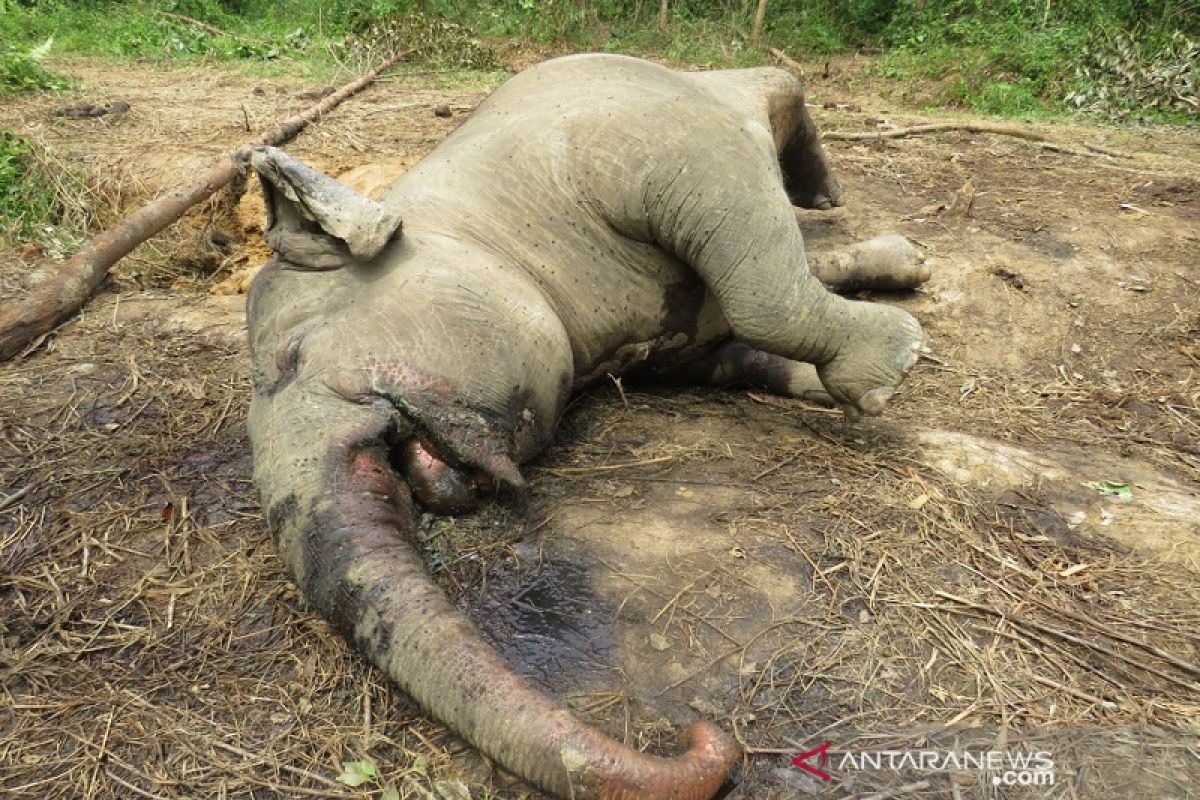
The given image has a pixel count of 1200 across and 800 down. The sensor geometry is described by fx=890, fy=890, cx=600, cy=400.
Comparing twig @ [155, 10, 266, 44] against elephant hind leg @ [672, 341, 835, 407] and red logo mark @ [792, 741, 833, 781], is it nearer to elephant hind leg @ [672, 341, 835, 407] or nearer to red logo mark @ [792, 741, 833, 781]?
elephant hind leg @ [672, 341, 835, 407]

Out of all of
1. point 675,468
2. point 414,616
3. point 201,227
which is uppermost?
point 414,616

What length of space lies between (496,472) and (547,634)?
487 mm

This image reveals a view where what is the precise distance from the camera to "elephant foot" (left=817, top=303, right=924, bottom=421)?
3.29 meters

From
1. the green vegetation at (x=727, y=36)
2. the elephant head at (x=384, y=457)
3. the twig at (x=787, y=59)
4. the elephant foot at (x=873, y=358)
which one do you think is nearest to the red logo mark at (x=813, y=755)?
the elephant head at (x=384, y=457)

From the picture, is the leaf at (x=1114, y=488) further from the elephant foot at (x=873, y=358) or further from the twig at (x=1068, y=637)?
the twig at (x=1068, y=637)

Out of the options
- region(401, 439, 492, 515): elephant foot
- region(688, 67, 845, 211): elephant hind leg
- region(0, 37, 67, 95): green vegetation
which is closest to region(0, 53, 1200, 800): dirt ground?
region(401, 439, 492, 515): elephant foot

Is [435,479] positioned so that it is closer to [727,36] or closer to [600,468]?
[600,468]

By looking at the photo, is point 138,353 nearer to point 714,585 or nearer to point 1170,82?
point 714,585

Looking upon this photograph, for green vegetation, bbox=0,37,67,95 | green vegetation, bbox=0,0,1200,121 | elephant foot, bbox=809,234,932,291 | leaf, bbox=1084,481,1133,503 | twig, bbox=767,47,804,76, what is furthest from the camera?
twig, bbox=767,47,804,76

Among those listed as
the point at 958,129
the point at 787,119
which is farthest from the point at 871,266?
the point at 958,129

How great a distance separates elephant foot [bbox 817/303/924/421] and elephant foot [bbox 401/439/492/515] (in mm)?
1441

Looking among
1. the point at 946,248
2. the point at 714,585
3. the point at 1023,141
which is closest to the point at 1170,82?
the point at 1023,141

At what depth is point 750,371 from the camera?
386cm

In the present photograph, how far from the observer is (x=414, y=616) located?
214 centimetres
